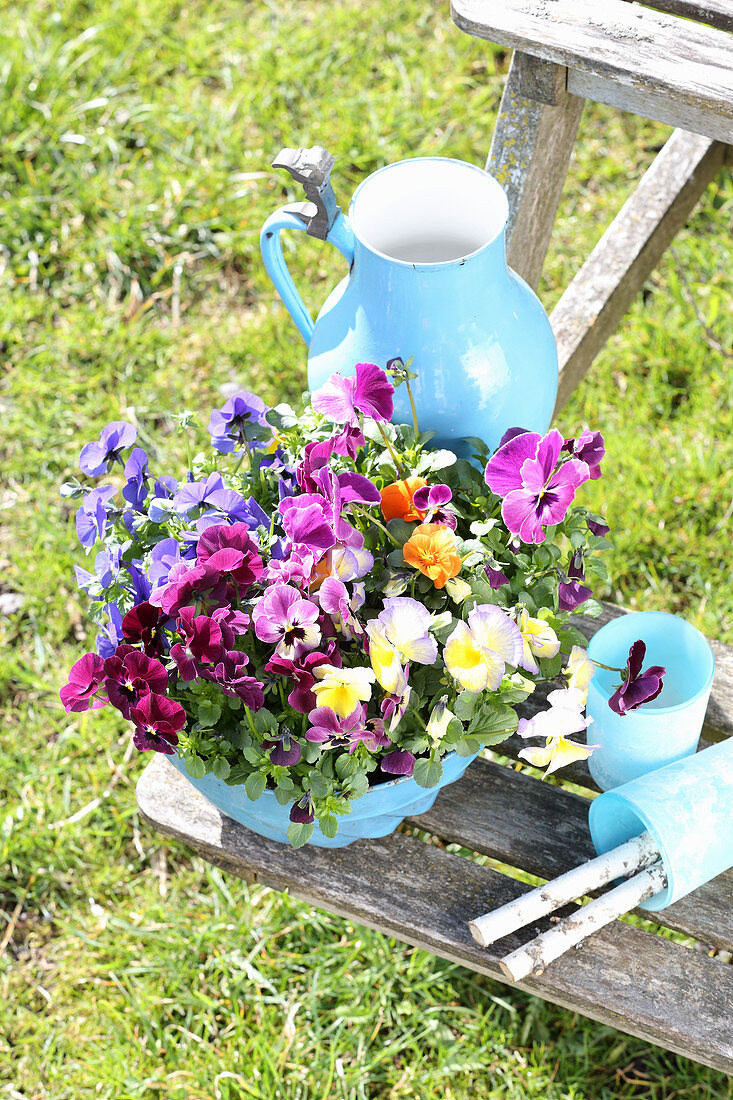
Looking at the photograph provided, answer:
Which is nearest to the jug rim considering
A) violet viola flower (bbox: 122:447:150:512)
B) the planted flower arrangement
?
the planted flower arrangement

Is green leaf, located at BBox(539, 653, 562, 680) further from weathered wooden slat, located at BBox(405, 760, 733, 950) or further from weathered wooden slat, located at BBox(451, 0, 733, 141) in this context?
weathered wooden slat, located at BBox(451, 0, 733, 141)

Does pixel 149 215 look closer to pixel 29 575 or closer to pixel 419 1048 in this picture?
pixel 29 575

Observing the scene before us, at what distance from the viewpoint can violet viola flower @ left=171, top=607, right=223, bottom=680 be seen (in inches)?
36.6

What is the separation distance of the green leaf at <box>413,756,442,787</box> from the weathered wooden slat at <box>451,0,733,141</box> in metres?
0.71

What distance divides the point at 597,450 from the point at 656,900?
471 mm

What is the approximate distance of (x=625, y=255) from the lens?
1.83 metres

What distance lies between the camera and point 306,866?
4.00ft

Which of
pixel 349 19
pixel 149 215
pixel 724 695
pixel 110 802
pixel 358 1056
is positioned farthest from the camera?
pixel 349 19

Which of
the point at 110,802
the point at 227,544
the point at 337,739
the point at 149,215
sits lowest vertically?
the point at 110,802

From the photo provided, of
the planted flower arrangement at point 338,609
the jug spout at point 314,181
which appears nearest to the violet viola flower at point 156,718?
the planted flower arrangement at point 338,609

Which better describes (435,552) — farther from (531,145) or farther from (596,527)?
(531,145)

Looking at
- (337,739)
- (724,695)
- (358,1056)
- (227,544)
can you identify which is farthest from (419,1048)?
(227,544)

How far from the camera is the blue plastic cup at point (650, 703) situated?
3.76 feet

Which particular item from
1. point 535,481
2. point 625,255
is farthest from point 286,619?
point 625,255
